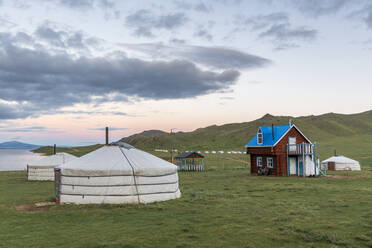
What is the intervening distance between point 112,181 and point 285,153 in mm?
20951

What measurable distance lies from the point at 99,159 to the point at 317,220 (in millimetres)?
9957

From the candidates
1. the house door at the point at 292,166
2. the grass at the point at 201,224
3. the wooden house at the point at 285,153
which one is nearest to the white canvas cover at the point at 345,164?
the wooden house at the point at 285,153

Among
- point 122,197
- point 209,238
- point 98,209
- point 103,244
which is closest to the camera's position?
point 103,244

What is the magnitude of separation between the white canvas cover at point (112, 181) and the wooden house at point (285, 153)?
59.1 feet

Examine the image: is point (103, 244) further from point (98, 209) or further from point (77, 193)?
point (77, 193)

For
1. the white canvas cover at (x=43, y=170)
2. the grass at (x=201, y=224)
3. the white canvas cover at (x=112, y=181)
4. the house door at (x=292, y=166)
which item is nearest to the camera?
the grass at (x=201, y=224)

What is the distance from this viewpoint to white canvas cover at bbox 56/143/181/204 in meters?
15.0

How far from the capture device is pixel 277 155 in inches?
1231

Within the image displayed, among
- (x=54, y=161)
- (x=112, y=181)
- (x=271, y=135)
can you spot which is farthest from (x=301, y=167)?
(x=54, y=161)

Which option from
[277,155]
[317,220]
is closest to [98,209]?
[317,220]

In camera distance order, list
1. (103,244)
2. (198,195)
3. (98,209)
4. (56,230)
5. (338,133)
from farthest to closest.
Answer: (338,133), (198,195), (98,209), (56,230), (103,244)

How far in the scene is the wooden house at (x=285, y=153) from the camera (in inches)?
1214

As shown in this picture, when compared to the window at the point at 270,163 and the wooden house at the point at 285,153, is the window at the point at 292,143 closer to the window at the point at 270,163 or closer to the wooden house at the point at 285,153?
the wooden house at the point at 285,153

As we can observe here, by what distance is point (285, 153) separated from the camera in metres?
31.6
